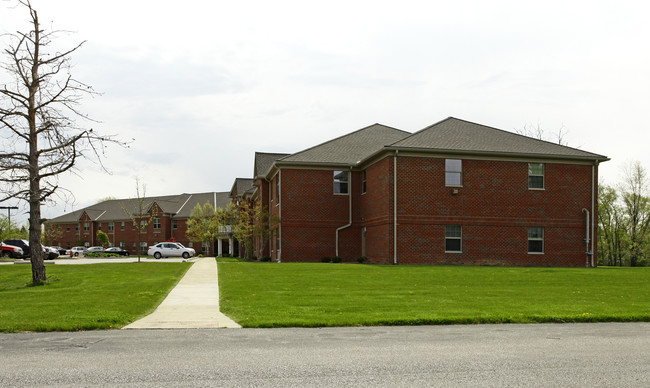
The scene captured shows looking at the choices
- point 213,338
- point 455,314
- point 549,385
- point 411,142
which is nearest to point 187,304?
point 213,338

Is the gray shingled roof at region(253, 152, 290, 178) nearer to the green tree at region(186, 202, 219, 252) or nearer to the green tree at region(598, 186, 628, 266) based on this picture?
the green tree at region(186, 202, 219, 252)

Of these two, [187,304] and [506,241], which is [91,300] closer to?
[187,304]

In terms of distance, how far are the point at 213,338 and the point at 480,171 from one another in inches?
1017

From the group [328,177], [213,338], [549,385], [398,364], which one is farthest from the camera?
[328,177]

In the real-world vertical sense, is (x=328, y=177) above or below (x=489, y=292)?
above

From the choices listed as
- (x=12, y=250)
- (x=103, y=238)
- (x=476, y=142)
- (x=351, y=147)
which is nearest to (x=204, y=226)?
(x=103, y=238)

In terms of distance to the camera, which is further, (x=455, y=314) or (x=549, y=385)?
(x=455, y=314)

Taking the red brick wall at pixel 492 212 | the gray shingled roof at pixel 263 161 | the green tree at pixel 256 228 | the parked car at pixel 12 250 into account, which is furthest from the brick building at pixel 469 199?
the parked car at pixel 12 250

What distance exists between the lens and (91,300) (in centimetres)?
1580

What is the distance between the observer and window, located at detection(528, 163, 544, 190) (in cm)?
3431

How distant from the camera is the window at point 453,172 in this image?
33.3 meters

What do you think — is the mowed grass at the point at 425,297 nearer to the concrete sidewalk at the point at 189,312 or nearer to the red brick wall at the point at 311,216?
the concrete sidewalk at the point at 189,312

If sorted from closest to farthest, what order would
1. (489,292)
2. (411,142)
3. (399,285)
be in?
(489,292) < (399,285) < (411,142)

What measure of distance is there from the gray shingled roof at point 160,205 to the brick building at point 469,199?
52.9 m
